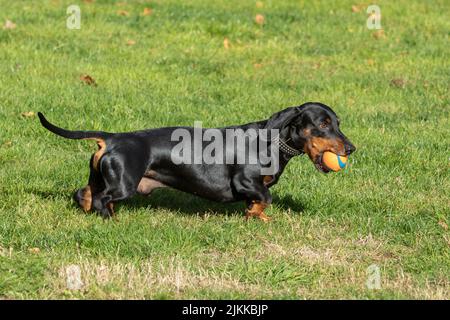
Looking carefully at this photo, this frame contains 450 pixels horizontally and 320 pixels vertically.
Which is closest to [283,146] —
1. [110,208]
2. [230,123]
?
[110,208]

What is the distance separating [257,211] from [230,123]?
2.57 m

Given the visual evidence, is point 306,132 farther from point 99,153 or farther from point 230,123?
point 230,123

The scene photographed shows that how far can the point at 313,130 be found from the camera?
6.36 metres

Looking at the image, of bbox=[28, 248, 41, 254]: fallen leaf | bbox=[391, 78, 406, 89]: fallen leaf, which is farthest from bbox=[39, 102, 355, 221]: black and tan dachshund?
bbox=[391, 78, 406, 89]: fallen leaf

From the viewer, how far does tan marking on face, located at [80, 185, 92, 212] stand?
6562 millimetres

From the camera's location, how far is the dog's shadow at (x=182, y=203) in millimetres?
6988

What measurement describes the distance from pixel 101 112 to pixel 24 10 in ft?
13.4

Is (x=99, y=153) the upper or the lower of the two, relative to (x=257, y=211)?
upper

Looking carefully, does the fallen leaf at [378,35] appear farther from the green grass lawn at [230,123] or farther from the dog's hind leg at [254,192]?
the dog's hind leg at [254,192]

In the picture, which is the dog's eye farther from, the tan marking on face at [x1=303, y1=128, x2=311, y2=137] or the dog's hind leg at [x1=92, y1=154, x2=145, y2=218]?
the dog's hind leg at [x1=92, y1=154, x2=145, y2=218]

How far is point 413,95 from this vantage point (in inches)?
405

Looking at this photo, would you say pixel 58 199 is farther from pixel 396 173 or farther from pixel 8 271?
pixel 396 173

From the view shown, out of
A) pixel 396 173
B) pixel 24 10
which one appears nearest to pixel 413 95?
pixel 396 173

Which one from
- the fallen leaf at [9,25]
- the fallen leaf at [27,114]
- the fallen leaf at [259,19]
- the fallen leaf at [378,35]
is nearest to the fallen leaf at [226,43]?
the fallen leaf at [259,19]
